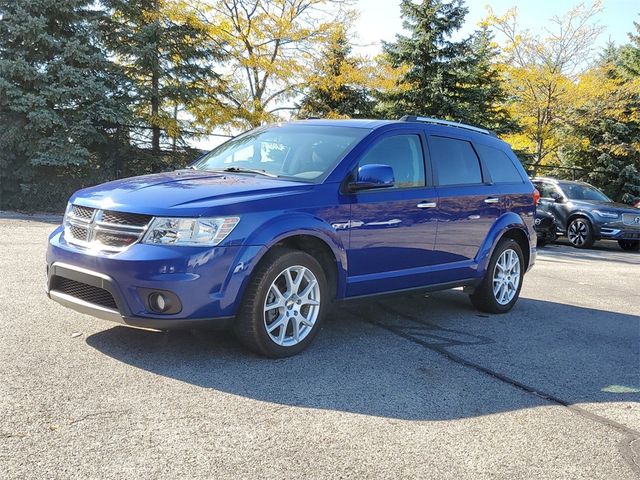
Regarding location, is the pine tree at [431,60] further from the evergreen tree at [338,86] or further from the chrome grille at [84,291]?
the chrome grille at [84,291]

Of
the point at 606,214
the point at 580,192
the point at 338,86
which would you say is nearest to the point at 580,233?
the point at 606,214

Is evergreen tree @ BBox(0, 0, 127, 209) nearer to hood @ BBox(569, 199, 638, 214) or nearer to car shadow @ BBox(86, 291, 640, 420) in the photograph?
car shadow @ BBox(86, 291, 640, 420)

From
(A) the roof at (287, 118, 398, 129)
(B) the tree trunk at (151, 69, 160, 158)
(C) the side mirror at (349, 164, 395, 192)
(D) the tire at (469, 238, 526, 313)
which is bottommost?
(D) the tire at (469, 238, 526, 313)

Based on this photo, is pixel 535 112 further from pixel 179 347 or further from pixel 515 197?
pixel 179 347

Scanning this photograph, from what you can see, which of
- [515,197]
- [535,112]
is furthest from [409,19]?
[515,197]

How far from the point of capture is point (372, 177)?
15.6 feet

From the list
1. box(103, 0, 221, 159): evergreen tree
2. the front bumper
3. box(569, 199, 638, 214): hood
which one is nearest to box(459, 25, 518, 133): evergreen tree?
box(569, 199, 638, 214): hood

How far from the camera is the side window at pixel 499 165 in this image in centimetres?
654

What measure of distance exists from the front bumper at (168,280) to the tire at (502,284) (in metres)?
3.17

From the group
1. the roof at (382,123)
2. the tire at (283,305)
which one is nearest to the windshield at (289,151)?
the roof at (382,123)

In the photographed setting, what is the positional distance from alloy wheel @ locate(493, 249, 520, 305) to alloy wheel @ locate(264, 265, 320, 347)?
267 cm

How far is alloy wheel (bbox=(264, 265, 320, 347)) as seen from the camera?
437 centimetres

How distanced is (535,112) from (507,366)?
21.8 m

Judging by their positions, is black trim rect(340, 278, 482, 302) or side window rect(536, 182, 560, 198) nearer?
black trim rect(340, 278, 482, 302)
